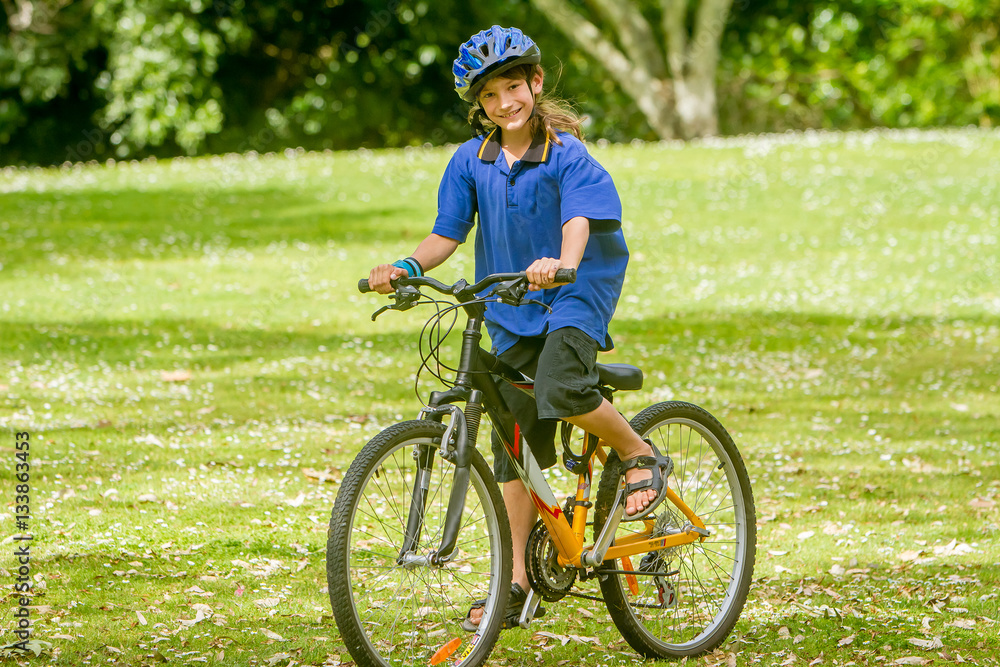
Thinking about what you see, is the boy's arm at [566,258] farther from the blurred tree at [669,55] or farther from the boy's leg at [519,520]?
the blurred tree at [669,55]

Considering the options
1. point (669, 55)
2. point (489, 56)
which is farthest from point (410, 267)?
point (669, 55)

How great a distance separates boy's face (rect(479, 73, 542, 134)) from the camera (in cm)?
385

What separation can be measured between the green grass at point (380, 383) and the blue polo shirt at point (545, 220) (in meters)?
1.29

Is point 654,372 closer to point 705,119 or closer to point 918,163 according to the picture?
point 918,163

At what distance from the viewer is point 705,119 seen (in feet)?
93.9

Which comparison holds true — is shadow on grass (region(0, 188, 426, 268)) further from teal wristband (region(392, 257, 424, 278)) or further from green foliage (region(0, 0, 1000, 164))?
teal wristband (region(392, 257, 424, 278))

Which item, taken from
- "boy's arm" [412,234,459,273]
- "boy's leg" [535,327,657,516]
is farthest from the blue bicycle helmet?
"boy's leg" [535,327,657,516]

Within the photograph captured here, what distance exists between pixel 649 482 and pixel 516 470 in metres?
0.45

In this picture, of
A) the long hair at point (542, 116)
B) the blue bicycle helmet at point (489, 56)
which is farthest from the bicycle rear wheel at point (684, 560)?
the blue bicycle helmet at point (489, 56)

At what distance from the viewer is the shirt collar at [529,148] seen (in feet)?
12.7

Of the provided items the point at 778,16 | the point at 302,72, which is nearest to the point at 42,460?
the point at 302,72

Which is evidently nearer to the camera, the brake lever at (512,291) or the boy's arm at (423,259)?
the brake lever at (512,291)

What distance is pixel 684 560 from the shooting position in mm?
4621

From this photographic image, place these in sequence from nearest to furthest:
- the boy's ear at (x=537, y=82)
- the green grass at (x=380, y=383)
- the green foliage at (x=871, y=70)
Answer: the boy's ear at (x=537, y=82) < the green grass at (x=380, y=383) < the green foliage at (x=871, y=70)
